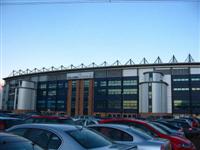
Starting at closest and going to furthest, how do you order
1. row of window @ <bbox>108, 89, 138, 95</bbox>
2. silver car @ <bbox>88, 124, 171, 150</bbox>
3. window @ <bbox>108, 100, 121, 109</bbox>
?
silver car @ <bbox>88, 124, 171, 150</bbox> → row of window @ <bbox>108, 89, 138, 95</bbox> → window @ <bbox>108, 100, 121, 109</bbox>

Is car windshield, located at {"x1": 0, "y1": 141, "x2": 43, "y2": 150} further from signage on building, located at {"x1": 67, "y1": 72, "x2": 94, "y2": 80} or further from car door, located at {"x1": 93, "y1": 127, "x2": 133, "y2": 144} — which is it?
signage on building, located at {"x1": 67, "y1": 72, "x2": 94, "y2": 80}

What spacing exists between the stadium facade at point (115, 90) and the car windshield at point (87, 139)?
73050mm

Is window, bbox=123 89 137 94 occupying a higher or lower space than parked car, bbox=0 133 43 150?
higher

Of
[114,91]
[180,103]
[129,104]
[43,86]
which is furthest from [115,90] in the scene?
[43,86]

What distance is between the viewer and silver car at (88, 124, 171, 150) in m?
6.65

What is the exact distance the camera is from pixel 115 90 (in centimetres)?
8644

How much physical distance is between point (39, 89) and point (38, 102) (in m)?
5.00

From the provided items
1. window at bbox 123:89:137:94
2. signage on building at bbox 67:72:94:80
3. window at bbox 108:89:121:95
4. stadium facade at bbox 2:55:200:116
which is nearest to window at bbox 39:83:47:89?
stadium facade at bbox 2:55:200:116

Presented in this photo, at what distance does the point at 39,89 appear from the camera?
102 m

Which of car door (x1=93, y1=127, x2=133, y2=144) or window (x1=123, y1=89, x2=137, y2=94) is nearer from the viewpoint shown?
car door (x1=93, y1=127, x2=133, y2=144)

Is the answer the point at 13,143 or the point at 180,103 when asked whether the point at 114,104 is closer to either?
the point at 180,103

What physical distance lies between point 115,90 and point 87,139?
81521 mm

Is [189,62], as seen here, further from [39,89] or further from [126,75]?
[39,89]

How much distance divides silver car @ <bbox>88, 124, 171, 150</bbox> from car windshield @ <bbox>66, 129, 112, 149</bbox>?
66.8 inches
